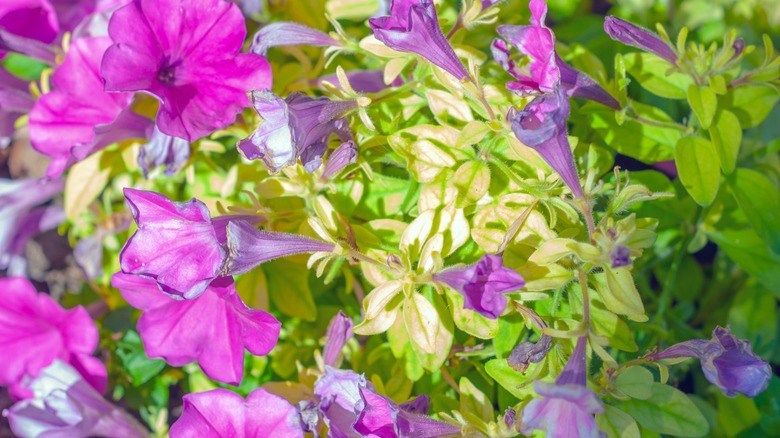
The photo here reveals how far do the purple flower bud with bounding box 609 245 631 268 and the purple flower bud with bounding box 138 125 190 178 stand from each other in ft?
2.32

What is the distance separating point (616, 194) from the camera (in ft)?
3.00

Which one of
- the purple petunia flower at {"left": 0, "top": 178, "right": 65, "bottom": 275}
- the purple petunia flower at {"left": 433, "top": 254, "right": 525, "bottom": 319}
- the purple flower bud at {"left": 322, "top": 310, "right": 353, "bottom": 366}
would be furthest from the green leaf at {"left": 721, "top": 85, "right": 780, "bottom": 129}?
the purple petunia flower at {"left": 0, "top": 178, "right": 65, "bottom": 275}

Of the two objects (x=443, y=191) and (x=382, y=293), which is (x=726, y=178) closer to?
(x=443, y=191)

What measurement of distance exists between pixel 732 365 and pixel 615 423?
18 centimetres

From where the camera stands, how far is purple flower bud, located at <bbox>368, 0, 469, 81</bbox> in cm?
90

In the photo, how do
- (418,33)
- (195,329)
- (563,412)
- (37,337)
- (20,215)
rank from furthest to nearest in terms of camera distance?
(20,215) → (37,337) → (195,329) → (418,33) → (563,412)

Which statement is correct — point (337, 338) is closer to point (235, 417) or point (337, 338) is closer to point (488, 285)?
point (235, 417)

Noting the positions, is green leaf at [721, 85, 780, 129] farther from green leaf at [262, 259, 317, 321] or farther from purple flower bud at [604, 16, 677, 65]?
green leaf at [262, 259, 317, 321]

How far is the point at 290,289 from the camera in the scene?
1232 millimetres

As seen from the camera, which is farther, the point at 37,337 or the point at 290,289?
the point at 37,337

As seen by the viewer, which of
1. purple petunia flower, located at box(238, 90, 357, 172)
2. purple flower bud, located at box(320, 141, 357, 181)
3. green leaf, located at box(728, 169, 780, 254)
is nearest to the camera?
purple petunia flower, located at box(238, 90, 357, 172)

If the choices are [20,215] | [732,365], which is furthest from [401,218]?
[20,215]

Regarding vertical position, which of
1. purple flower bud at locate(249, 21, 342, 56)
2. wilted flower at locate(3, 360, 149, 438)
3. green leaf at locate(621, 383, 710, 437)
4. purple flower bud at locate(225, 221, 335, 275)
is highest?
purple flower bud at locate(249, 21, 342, 56)

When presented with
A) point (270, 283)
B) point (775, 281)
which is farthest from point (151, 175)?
point (775, 281)
